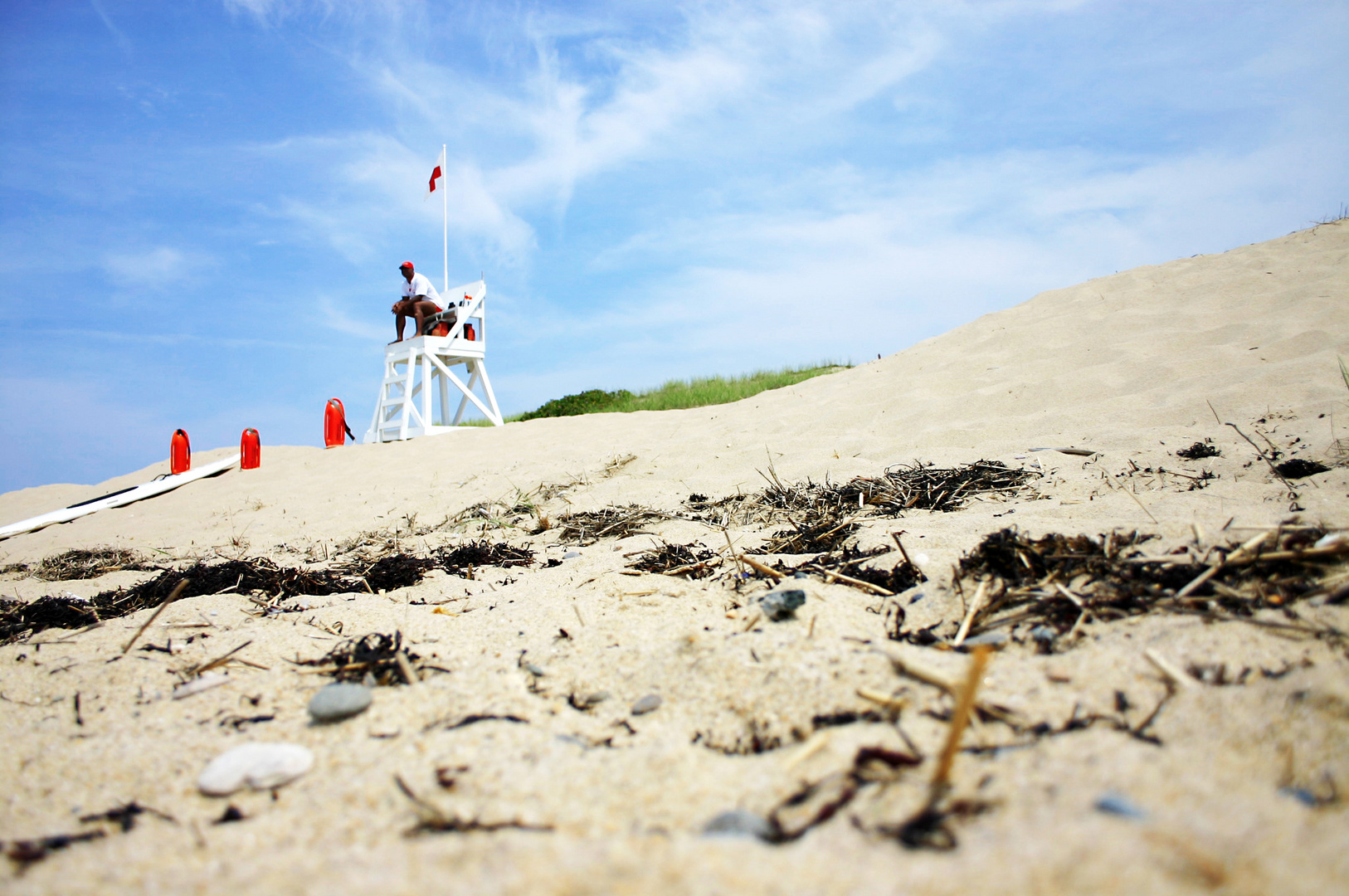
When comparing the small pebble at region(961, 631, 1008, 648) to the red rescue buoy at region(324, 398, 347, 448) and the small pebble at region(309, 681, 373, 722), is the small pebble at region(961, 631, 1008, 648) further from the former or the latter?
the red rescue buoy at region(324, 398, 347, 448)

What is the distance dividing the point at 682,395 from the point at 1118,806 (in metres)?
10.3

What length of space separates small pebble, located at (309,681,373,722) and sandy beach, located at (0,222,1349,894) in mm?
31

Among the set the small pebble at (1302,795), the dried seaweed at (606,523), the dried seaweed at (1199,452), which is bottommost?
Answer: the small pebble at (1302,795)

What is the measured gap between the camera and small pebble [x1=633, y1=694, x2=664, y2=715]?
5.12ft

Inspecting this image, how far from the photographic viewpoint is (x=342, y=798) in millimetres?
1226

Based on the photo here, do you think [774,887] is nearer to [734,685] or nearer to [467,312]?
[734,685]

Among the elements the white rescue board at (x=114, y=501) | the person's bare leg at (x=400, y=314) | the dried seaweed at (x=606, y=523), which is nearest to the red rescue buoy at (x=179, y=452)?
the white rescue board at (x=114, y=501)

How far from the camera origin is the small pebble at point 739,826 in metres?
1.00

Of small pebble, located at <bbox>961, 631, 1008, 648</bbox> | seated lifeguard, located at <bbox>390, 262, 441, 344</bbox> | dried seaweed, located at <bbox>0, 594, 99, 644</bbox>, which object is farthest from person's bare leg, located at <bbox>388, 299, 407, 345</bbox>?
small pebble, located at <bbox>961, 631, 1008, 648</bbox>

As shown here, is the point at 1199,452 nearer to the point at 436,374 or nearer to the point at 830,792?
the point at 830,792

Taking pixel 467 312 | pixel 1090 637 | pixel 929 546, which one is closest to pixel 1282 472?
pixel 929 546

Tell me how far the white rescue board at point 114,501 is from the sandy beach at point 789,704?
16.5ft

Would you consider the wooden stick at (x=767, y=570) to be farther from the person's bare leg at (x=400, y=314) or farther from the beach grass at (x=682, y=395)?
the person's bare leg at (x=400, y=314)

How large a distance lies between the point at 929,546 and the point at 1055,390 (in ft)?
9.40
